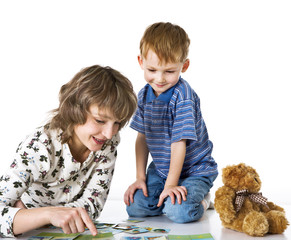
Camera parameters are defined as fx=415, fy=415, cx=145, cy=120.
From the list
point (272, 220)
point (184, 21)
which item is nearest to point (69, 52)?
point (184, 21)

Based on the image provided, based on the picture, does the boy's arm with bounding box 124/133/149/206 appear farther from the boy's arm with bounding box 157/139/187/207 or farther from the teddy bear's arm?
the teddy bear's arm

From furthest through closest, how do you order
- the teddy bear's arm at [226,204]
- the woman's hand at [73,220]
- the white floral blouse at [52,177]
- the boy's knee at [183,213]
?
the boy's knee at [183,213]
the teddy bear's arm at [226,204]
the white floral blouse at [52,177]
the woman's hand at [73,220]

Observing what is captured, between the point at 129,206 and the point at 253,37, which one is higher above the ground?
the point at 253,37

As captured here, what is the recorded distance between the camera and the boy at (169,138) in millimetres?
1739

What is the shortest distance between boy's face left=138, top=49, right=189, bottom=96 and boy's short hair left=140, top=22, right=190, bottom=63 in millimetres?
20

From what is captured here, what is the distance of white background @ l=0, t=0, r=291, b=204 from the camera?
2.74 m

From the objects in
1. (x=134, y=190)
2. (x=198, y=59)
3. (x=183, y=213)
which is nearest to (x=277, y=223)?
(x=183, y=213)

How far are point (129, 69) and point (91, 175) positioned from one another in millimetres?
1184

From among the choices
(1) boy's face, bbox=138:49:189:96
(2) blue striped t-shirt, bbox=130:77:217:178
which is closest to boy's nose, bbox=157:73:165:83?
(1) boy's face, bbox=138:49:189:96

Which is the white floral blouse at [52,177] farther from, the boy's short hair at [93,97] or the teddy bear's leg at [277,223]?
the teddy bear's leg at [277,223]

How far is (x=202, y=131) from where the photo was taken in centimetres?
195

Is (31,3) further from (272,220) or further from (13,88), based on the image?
(272,220)

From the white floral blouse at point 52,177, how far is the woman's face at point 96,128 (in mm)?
88

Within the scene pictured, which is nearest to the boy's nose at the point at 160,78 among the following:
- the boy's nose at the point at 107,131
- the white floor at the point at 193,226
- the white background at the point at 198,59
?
the boy's nose at the point at 107,131
